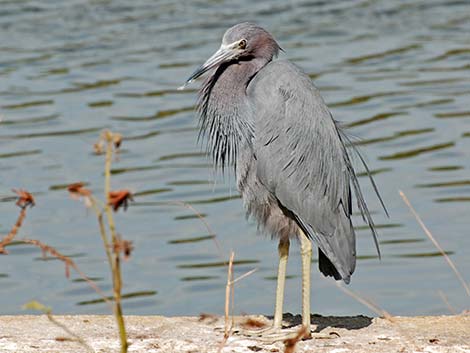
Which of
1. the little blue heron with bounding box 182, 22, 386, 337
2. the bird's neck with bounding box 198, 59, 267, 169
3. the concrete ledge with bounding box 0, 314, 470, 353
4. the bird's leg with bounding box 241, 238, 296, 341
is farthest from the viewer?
the bird's neck with bounding box 198, 59, 267, 169

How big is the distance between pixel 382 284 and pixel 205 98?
3.05 m

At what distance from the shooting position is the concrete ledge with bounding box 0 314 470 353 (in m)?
5.22

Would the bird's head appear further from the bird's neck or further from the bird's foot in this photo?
the bird's foot

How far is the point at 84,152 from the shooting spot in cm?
1152

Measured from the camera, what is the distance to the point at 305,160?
588 cm

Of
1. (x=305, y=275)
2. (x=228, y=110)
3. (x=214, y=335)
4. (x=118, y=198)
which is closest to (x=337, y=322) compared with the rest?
(x=305, y=275)

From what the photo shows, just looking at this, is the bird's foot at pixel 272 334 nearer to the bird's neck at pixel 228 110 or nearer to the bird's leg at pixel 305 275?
the bird's leg at pixel 305 275

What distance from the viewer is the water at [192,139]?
28.9 ft

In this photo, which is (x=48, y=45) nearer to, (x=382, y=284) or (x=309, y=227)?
(x=382, y=284)

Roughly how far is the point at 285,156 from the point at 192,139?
5866mm

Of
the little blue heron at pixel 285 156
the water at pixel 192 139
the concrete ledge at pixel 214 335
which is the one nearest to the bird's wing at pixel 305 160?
the little blue heron at pixel 285 156

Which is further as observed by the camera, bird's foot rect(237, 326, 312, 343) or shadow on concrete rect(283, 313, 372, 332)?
shadow on concrete rect(283, 313, 372, 332)

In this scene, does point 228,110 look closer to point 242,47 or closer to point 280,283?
point 242,47

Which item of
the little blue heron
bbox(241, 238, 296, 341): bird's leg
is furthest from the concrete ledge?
the little blue heron
